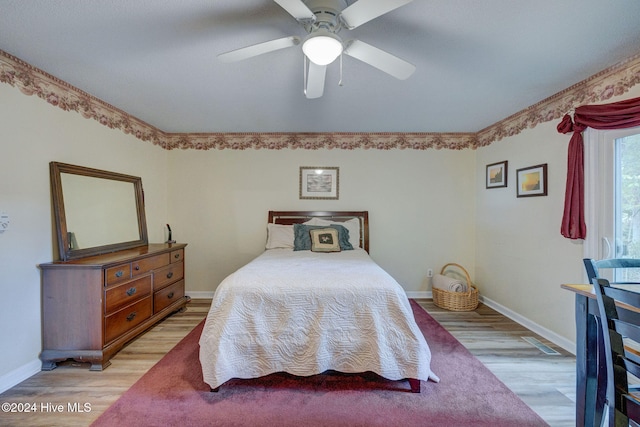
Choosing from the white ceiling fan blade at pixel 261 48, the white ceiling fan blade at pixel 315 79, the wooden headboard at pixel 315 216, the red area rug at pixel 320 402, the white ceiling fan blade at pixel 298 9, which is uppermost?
the white ceiling fan blade at pixel 298 9

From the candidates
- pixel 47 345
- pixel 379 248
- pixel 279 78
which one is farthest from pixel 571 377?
pixel 47 345

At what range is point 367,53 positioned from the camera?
1.65 metres

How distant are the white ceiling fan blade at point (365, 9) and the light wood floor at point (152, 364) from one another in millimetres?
2522

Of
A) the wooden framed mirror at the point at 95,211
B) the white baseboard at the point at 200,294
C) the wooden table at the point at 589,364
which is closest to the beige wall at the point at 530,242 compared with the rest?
the wooden table at the point at 589,364

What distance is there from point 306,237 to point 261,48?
2373 millimetres

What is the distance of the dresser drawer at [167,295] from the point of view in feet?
9.84

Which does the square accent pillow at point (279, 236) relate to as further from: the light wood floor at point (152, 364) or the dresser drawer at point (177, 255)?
the light wood floor at point (152, 364)

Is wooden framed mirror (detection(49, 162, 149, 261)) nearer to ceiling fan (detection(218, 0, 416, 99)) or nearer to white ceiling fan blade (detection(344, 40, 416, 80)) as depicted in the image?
ceiling fan (detection(218, 0, 416, 99))

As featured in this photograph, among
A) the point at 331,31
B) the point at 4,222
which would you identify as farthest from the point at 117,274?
the point at 331,31

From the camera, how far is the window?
2131mm

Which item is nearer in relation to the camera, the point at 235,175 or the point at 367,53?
the point at 367,53

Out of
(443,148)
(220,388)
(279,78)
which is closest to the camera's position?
(220,388)

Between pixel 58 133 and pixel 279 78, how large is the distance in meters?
2.02

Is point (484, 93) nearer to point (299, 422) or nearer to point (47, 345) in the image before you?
point (299, 422)
